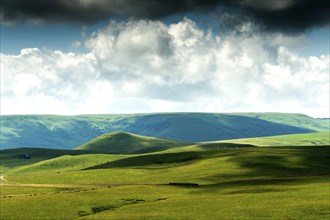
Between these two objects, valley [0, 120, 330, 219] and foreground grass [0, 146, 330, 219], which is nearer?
foreground grass [0, 146, 330, 219]

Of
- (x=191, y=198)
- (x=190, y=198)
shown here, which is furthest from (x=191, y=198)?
(x=190, y=198)

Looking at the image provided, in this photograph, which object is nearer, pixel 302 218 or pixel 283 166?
pixel 302 218

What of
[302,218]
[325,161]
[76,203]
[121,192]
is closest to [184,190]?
[121,192]

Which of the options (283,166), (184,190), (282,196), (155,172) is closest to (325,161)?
(283,166)

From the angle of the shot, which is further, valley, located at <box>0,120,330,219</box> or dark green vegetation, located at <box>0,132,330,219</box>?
valley, located at <box>0,120,330,219</box>

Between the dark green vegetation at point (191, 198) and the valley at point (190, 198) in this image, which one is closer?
A: the dark green vegetation at point (191, 198)

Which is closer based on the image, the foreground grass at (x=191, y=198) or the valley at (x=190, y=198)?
the foreground grass at (x=191, y=198)

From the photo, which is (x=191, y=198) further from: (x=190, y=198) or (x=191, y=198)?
(x=190, y=198)

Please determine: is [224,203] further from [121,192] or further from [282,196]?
[121,192]

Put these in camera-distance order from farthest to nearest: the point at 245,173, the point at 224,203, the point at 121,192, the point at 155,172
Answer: the point at 155,172
the point at 245,173
the point at 121,192
the point at 224,203

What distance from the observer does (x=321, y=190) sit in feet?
335

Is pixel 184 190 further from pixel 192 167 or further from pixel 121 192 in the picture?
pixel 192 167

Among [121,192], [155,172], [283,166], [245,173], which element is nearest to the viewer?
[121,192]

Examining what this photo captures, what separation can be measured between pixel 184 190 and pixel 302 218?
54.6 m
